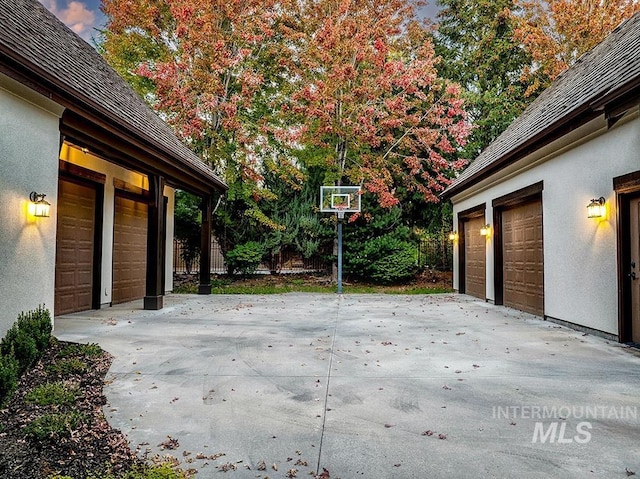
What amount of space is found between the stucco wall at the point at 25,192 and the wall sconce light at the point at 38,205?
61mm

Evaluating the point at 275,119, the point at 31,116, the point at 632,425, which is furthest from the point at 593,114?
the point at 275,119

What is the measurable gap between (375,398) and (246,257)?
38.4 ft

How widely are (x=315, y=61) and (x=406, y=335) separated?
11.4 meters

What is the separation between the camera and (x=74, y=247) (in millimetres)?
7805

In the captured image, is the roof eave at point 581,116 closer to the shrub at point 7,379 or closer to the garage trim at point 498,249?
the garage trim at point 498,249

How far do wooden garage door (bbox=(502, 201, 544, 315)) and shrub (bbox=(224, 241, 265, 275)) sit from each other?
833 centimetres

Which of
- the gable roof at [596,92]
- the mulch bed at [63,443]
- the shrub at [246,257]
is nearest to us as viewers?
the mulch bed at [63,443]

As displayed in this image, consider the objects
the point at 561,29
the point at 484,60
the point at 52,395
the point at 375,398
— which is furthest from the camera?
the point at 484,60

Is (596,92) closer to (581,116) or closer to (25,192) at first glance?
(581,116)

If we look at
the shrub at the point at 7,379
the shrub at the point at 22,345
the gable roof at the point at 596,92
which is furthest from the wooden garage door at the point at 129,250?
the gable roof at the point at 596,92

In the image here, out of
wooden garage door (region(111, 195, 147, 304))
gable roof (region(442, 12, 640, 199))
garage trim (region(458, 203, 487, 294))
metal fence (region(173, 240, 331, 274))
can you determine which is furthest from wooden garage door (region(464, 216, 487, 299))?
wooden garage door (region(111, 195, 147, 304))

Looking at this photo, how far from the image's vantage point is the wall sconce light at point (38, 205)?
5029mm

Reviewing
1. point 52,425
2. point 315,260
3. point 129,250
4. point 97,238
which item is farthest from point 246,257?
point 52,425

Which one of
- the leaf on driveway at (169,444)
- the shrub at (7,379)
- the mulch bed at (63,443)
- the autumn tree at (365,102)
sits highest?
the autumn tree at (365,102)
